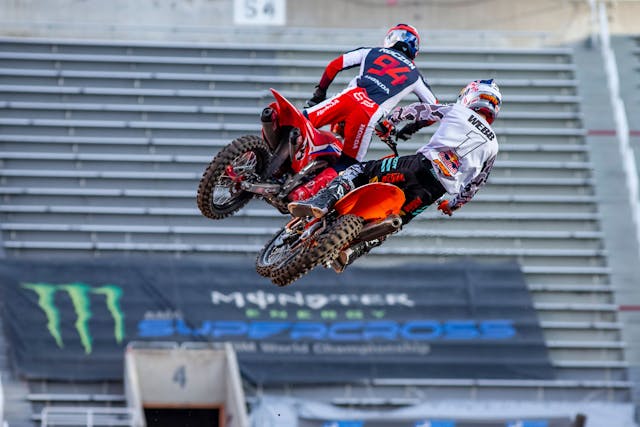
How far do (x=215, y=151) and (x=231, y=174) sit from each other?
25.6 ft

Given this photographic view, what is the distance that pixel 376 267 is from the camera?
17.5 meters

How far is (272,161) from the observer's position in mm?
10266

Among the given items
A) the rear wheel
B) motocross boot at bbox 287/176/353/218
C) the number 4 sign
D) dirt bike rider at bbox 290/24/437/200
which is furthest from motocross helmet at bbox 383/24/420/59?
the number 4 sign

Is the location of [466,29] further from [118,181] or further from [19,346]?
[19,346]

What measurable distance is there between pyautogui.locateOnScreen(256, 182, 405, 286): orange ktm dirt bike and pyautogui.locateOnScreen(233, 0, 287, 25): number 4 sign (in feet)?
32.9

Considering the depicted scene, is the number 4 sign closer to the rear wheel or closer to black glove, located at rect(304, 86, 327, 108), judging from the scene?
black glove, located at rect(304, 86, 327, 108)

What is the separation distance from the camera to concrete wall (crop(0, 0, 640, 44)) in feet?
63.3

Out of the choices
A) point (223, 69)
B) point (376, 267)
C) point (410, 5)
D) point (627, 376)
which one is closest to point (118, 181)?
point (223, 69)

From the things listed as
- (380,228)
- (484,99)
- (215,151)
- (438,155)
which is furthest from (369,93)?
(215,151)

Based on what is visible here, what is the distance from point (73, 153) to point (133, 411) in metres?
4.66

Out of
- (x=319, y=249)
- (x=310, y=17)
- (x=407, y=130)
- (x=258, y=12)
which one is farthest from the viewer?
(x=310, y=17)

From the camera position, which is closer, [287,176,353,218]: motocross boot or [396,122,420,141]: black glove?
[287,176,353,218]: motocross boot

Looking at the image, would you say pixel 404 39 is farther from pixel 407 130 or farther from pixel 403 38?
pixel 407 130

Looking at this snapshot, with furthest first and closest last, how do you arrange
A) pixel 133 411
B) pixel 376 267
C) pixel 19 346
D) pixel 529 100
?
pixel 529 100, pixel 376 267, pixel 19 346, pixel 133 411
